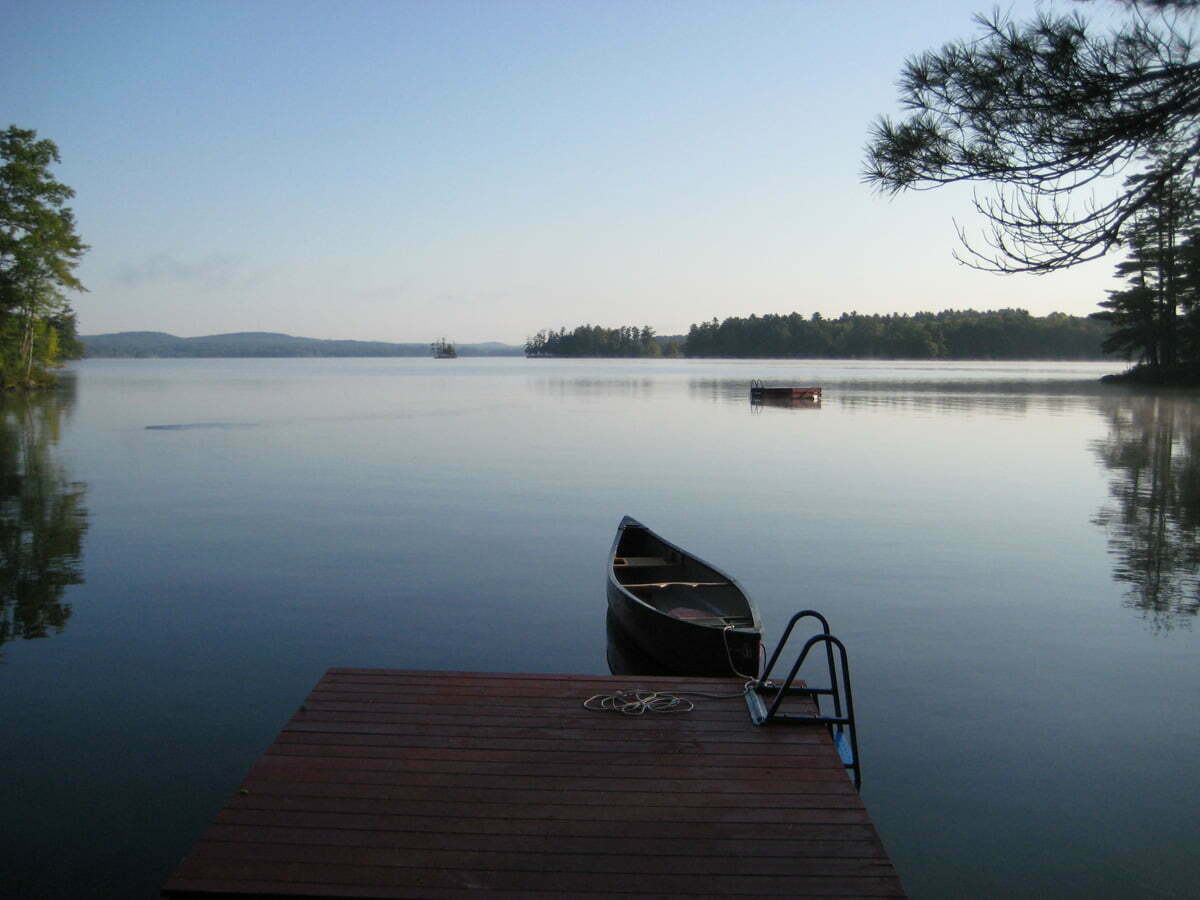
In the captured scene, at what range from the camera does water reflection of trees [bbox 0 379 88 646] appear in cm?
874

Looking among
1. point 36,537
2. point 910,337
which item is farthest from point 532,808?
point 910,337

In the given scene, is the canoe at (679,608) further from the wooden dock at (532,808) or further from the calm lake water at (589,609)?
the wooden dock at (532,808)

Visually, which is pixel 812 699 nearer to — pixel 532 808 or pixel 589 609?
pixel 532 808

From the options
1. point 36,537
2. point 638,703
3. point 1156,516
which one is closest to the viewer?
point 638,703

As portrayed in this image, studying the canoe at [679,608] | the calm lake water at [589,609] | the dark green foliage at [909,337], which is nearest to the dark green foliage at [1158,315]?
the calm lake water at [589,609]

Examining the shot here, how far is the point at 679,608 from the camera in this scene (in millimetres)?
8242

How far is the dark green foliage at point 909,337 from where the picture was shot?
138250mm

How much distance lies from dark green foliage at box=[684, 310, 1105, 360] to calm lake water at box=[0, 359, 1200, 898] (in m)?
127

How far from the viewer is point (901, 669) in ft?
25.2

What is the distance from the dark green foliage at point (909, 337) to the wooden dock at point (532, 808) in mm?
141173

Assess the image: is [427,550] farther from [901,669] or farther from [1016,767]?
[1016,767]

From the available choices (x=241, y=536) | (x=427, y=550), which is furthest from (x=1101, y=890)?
(x=241, y=536)

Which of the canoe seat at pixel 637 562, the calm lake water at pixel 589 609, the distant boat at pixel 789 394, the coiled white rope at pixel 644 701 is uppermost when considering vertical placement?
the distant boat at pixel 789 394

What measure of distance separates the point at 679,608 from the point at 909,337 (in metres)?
147
